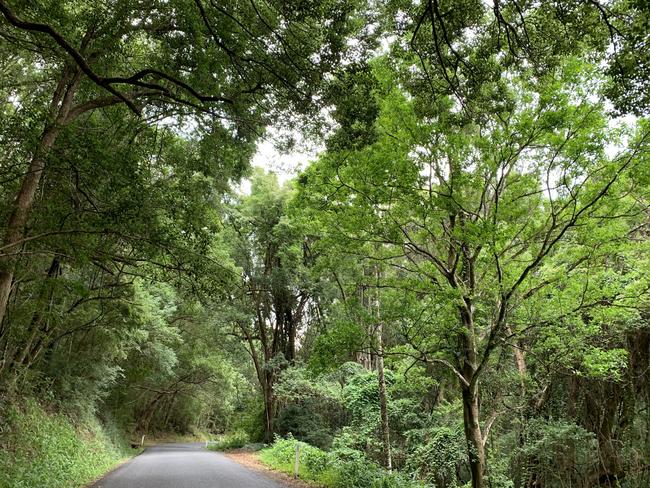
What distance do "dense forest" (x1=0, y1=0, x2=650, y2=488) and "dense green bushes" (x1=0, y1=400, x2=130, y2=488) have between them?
0.10m

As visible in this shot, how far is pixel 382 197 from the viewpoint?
8.88 metres

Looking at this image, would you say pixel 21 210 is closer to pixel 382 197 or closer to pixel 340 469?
pixel 382 197

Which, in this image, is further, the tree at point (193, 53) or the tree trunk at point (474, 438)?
the tree trunk at point (474, 438)

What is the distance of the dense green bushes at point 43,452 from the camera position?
30.8ft

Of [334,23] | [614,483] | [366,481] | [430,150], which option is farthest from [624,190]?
[614,483]

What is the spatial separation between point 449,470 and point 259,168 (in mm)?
16661

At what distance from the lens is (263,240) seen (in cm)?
2233

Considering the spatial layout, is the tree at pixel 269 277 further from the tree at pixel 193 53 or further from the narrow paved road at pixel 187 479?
the tree at pixel 193 53

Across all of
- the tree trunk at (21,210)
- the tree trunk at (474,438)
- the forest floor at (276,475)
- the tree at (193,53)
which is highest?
the tree at (193,53)

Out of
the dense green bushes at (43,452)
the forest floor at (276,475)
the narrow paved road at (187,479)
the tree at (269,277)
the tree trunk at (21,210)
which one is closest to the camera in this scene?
the tree trunk at (21,210)

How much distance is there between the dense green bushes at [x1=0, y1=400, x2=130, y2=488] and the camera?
938 centimetres

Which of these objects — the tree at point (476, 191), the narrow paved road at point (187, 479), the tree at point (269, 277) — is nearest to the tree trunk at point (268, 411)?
the tree at point (269, 277)

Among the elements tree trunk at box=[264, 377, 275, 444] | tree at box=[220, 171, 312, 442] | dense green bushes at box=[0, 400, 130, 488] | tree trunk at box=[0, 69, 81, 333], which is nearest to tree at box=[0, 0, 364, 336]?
tree trunk at box=[0, 69, 81, 333]

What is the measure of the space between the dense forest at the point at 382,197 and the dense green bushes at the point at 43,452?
97mm
